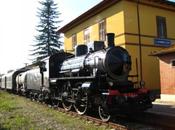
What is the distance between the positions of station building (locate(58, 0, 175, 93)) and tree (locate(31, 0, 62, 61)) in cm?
2479

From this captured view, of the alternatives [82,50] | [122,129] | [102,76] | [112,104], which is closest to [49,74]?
[82,50]

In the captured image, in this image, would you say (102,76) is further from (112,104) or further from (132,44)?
(132,44)

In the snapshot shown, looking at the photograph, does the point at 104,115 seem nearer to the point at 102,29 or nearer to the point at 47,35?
the point at 102,29

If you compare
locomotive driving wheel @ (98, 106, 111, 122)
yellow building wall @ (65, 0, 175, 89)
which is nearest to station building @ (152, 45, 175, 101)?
yellow building wall @ (65, 0, 175, 89)

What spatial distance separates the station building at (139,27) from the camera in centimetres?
2330

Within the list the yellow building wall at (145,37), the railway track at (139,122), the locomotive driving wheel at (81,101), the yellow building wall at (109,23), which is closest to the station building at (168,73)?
the yellow building wall at (145,37)

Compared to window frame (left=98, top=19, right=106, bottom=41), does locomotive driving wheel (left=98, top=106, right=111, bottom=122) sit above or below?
below

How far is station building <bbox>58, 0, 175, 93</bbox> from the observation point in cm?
2330

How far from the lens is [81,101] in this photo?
46.7 feet

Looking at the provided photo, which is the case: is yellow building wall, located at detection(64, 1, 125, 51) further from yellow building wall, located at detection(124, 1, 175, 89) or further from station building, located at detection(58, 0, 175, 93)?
yellow building wall, located at detection(124, 1, 175, 89)

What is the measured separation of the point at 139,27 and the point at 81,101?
11758 millimetres

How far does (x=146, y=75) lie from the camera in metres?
23.9

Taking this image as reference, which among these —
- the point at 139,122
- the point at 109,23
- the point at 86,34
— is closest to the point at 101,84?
the point at 139,122

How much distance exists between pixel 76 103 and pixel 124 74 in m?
2.90
